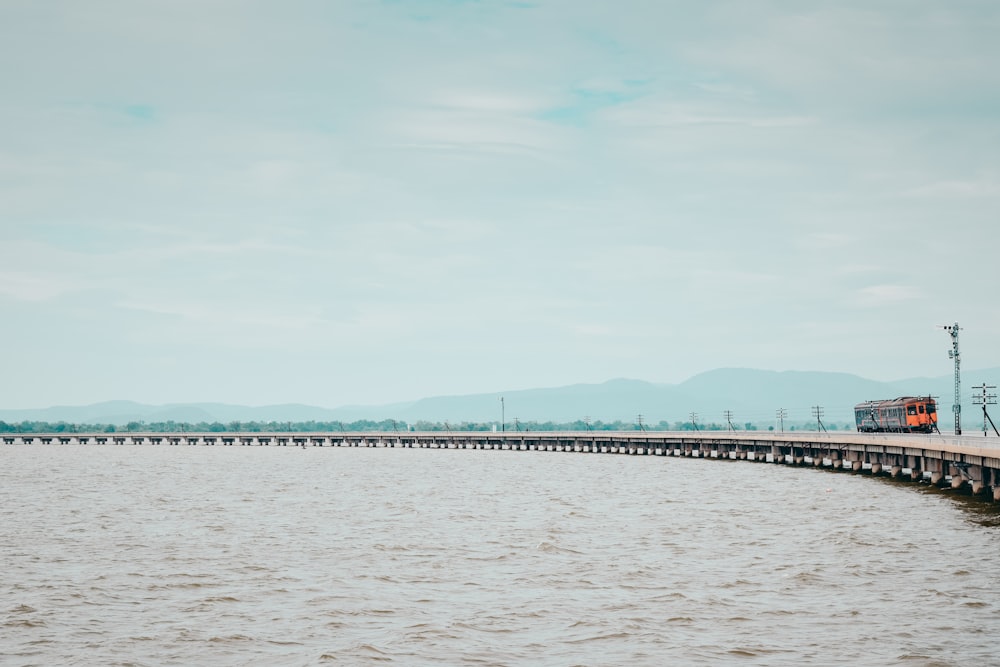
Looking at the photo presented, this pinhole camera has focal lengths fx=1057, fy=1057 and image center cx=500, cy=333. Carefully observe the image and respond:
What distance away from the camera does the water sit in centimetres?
1955

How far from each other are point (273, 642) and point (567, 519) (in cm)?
2346

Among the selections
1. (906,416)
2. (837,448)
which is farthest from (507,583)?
(906,416)

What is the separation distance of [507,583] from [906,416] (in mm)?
73780

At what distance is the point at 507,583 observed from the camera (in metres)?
26.5

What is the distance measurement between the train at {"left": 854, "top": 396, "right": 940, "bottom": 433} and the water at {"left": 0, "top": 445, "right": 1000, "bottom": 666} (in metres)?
43.2

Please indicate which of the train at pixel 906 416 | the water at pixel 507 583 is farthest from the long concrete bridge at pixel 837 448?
the train at pixel 906 416

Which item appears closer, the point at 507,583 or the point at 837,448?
the point at 507,583

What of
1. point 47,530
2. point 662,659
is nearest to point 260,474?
point 47,530

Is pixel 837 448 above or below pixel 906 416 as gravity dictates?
below

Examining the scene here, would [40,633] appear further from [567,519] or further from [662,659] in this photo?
[567,519]

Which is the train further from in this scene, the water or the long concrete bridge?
the water

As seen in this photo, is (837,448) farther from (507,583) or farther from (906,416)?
(507,583)

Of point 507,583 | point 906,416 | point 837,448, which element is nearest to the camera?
point 507,583

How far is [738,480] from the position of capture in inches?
2763
